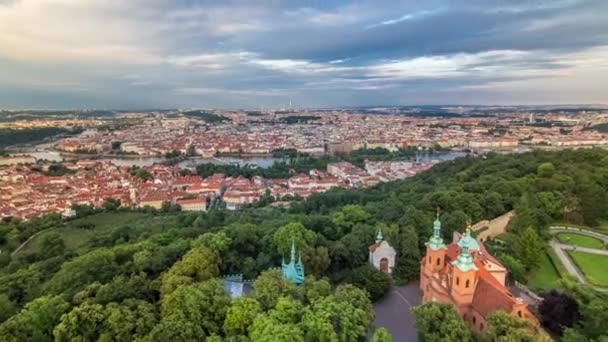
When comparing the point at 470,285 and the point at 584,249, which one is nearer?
the point at 470,285

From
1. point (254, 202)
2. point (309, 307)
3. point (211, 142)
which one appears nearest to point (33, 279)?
point (309, 307)

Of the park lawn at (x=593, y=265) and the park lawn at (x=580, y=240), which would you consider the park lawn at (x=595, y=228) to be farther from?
the park lawn at (x=593, y=265)

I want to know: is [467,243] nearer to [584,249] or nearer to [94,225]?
[584,249]

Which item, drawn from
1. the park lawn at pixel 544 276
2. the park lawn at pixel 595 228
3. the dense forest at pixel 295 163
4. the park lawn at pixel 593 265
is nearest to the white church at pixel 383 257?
the park lawn at pixel 544 276

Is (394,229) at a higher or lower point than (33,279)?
higher

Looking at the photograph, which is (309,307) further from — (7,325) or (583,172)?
(583,172)

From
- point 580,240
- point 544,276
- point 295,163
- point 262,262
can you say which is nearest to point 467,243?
point 544,276
